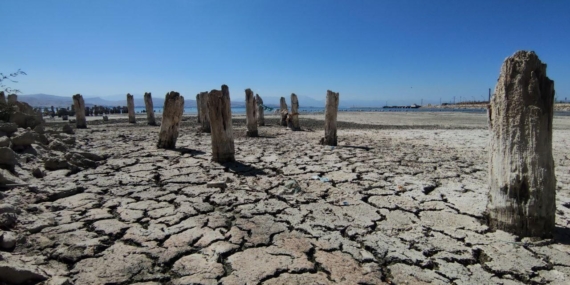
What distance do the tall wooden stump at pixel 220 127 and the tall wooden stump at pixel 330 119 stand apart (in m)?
3.70

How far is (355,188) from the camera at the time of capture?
15.4 feet

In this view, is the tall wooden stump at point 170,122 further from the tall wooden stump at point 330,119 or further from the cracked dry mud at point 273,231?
the tall wooden stump at point 330,119

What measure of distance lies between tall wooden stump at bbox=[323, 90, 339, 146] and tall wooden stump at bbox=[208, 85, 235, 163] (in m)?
3.70

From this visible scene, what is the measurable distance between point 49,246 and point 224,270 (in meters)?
1.64

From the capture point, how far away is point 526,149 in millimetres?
2938

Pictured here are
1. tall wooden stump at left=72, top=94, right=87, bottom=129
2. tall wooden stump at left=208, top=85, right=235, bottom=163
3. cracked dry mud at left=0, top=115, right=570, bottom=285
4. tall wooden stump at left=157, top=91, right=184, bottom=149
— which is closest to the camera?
cracked dry mud at left=0, top=115, right=570, bottom=285

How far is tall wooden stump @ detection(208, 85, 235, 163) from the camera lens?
21.0 feet

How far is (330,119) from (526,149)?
6549 millimetres

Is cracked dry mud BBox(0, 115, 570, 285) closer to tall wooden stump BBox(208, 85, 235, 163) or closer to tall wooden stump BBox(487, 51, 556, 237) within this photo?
tall wooden stump BBox(487, 51, 556, 237)

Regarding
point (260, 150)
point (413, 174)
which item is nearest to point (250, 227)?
point (413, 174)

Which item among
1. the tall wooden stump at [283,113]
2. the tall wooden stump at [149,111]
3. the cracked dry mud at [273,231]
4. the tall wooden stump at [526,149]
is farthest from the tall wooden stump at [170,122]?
the tall wooden stump at [149,111]

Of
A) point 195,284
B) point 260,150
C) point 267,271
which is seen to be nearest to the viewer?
point 195,284

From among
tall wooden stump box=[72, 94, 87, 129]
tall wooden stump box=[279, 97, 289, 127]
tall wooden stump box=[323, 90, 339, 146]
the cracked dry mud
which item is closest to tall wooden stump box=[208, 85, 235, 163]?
the cracked dry mud

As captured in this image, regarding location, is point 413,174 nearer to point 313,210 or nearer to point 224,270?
point 313,210
